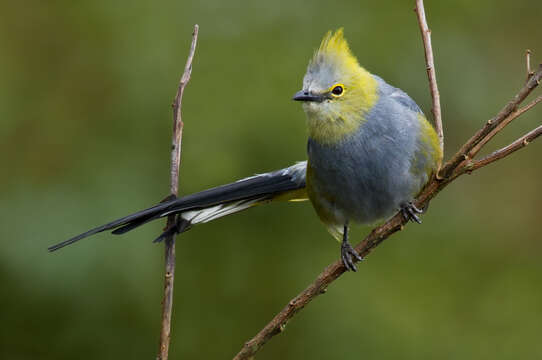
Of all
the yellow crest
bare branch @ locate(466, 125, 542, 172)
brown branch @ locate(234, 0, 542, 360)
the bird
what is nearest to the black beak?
the bird

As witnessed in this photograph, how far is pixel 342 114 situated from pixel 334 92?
12 centimetres

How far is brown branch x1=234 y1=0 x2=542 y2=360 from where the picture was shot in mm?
2482

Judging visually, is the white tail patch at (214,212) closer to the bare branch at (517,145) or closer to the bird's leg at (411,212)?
the bird's leg at (411,212)

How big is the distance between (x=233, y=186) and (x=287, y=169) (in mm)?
→ 431

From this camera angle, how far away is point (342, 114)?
11.7 feet

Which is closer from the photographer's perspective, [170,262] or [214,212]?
[170,262]

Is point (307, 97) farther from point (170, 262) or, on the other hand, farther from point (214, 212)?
point (170, 262)

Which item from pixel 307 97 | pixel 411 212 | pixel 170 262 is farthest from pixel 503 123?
pixel 170 262

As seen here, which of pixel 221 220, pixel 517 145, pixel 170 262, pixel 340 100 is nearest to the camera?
pixel 517 145

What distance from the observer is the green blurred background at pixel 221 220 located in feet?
13.6

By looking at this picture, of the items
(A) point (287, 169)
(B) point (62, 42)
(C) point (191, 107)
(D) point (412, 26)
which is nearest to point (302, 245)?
(A) point (287, 169)

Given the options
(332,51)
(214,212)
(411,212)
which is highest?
(332,51)

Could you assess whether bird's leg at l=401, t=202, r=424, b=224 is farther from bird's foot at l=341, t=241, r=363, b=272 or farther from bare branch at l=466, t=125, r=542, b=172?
bare branch at l=466, t=125, r=542, b=172

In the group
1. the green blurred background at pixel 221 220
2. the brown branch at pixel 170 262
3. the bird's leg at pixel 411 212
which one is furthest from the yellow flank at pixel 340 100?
the brown branch at pixel 170 262
